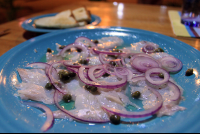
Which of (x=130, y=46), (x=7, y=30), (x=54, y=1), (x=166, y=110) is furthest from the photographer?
(x=54, y=1)

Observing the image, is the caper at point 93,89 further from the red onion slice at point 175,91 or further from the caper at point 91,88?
the red onion slice at point 175,91

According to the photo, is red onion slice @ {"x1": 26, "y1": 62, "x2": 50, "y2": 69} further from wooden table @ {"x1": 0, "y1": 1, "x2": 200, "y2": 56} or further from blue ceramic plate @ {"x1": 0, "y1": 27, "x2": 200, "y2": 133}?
wooden table @ {"x1": 0, "y1": 1, "x2": 200, "y2": 56}

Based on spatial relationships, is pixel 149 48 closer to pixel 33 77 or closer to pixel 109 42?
pixel 109 42

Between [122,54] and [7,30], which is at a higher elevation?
[7,30]

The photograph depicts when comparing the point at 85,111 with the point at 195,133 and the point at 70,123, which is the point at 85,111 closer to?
the point at 70,123

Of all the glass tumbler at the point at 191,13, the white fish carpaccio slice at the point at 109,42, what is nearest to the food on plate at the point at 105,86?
the white fish carpaccio slice at the point at 109,42

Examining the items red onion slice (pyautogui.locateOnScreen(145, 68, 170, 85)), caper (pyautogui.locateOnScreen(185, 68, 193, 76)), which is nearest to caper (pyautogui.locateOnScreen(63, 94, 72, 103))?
red onion slice (pyautogui.locateOnScreen(145, 68, 170, 85))

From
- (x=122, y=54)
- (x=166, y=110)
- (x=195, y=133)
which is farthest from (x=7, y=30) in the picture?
(x=195, y=133)
